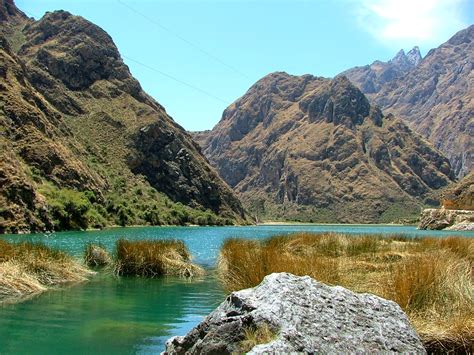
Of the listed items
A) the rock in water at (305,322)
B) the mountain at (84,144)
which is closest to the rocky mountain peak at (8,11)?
the mountain at (84,144)

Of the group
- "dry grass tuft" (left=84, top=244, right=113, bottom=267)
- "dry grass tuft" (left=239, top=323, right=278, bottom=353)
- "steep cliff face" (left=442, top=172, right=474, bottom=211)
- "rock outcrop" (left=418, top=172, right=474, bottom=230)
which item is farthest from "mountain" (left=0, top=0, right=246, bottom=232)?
"steep cliff face" (left=442, top=172, right=474, bottom=211)

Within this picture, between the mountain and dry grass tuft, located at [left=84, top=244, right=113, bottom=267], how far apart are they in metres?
34.7

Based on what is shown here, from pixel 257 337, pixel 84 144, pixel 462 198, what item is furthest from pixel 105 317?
pixel 462 198

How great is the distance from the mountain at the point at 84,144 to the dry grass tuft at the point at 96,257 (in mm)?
34700

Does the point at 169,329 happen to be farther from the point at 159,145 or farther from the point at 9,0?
the point at 9,0

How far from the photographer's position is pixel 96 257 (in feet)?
74.4

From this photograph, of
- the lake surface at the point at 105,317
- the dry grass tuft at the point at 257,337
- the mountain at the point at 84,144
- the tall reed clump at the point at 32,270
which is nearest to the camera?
the dry grass tuft at the point at 257,337

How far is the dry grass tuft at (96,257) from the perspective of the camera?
74.0ft

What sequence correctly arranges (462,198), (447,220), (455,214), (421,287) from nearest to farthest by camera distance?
(421,287), (455,214), (447,220), (462,198)

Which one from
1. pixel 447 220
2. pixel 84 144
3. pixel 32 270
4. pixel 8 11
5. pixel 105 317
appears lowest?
pixel 447 220

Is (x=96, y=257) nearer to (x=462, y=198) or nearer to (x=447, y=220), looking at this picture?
(x=447, y=220)

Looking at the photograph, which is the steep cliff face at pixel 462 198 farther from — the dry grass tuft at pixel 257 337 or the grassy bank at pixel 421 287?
the dry grass tuft at pixel 257 337

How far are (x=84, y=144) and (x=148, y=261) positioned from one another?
100.0 metres

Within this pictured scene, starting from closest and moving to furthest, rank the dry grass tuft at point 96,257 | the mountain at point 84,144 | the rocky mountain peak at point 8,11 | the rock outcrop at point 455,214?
the dry grass tuft at point 96,257 → the mountain at point 84,144 → the rock outcrop at point 455,214 → the rocky mountain peak at point 8,11
